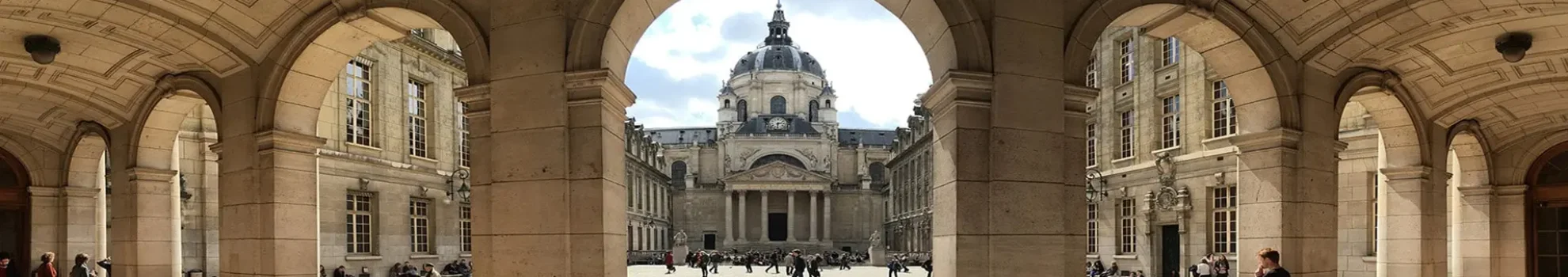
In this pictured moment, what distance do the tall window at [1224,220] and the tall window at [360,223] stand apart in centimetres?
1696

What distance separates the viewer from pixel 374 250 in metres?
22.2

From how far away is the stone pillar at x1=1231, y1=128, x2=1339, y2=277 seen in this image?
10766 mm

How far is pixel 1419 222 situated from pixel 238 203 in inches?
573

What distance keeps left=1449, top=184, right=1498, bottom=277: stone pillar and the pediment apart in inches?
2549

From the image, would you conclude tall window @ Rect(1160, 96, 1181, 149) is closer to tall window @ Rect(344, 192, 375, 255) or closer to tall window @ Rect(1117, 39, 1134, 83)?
tall window @ Rect(1117, 39, 1134, 83)

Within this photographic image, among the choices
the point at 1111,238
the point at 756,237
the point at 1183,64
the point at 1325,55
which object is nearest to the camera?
the point at 1325,55

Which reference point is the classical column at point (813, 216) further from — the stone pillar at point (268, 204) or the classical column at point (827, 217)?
the stone pillar at point (268, 204)

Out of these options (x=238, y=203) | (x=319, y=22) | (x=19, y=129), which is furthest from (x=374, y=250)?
(x=319, y=22)

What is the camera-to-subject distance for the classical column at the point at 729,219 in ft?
267

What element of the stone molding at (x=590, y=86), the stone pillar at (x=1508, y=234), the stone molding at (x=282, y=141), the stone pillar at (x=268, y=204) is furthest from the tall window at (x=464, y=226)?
the stone pillar at (x=1508, y=234)

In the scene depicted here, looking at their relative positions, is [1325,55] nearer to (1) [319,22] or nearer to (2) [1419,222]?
(2) [1419,222]

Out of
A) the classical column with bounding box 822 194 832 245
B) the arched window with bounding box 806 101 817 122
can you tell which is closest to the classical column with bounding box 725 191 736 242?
the classical column with bounding box 822 194 832 245

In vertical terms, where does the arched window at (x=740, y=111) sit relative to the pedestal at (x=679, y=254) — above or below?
above

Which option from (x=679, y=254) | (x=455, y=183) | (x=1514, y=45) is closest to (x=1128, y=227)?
(x=1514, y=45)
